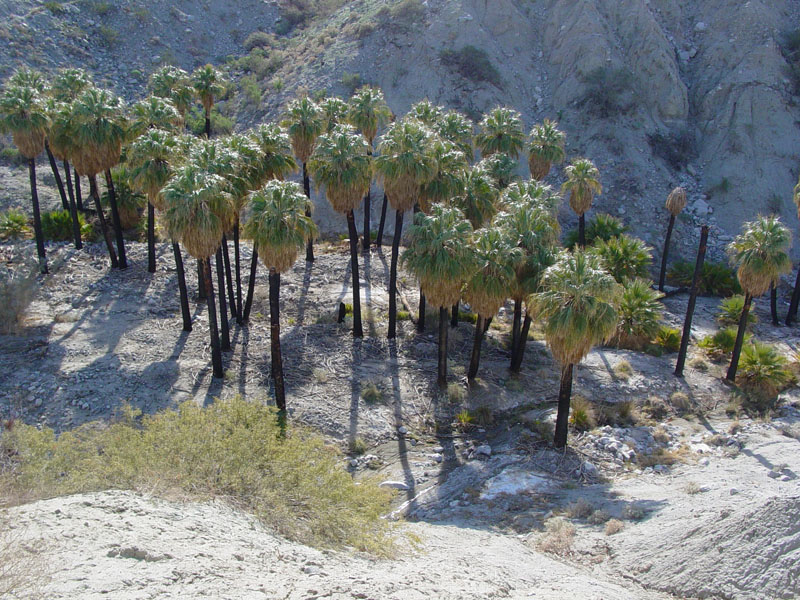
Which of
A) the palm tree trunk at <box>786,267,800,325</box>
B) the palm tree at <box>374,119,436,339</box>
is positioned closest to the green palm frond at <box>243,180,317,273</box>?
the palm tree at <box>374,119,436,339</box>

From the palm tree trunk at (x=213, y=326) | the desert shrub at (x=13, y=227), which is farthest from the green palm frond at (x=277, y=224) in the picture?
the desert shrub at (x=13, y=227)

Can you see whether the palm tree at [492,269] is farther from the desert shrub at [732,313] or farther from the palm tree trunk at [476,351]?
the desert shrub at [732,313]

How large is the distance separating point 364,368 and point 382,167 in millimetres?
7813

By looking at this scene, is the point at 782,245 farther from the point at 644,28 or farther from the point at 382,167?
the point at 644,28

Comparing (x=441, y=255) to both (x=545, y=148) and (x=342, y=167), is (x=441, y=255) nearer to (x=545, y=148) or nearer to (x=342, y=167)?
(x=342, y=167)

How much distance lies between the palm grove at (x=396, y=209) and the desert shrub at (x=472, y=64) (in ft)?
62.0

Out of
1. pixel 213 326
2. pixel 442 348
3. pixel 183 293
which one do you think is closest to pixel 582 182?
pixel 442 348

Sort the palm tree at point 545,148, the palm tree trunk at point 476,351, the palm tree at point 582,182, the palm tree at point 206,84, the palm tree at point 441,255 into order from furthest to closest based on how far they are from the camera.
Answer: the palm tree at point 206,84 → the palm tree at point 545,148 → the palm tree at point 582,182 → the palm tree trunk at point 476,351 → the palm tree at point 441,255

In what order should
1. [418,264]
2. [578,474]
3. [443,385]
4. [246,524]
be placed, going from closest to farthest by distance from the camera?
[246,524] → [578,474] → [418,264] → [443,385]

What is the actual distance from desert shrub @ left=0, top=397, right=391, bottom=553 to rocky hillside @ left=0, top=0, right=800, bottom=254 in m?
31.6

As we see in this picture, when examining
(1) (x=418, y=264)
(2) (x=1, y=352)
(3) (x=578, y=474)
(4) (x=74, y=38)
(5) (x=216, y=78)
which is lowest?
(3) (x=578, y=474)

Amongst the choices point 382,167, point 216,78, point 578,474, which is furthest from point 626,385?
point 216,78

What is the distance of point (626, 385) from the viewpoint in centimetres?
2647

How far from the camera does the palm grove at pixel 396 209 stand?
69.3 feet
